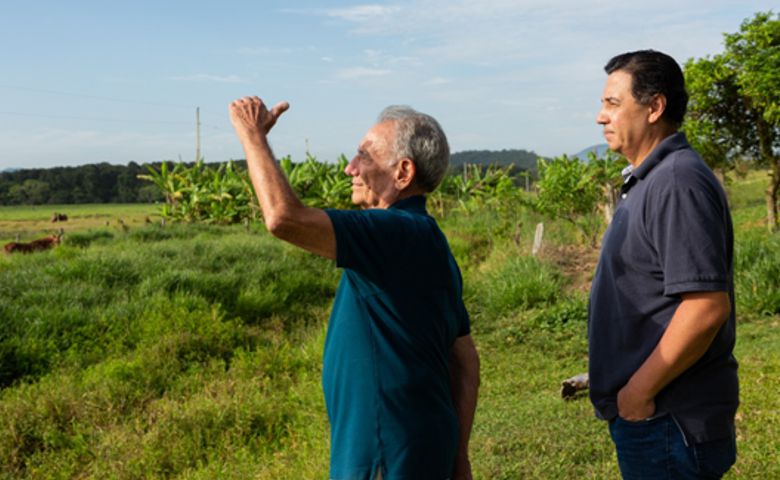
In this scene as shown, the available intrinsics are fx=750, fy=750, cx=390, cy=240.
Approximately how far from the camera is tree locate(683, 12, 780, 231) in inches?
512

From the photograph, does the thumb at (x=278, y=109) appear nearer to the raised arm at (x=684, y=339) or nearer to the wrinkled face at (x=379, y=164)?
the wrinkled face at (x=379, y=164)

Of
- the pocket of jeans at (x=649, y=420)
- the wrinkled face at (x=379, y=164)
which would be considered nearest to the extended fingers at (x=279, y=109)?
the wrinkled face at (x=379, y=164)

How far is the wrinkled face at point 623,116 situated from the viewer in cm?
218

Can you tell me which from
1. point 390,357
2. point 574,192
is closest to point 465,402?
point 390,357

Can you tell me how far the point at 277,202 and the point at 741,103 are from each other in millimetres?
15194

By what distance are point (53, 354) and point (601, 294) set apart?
7892mm

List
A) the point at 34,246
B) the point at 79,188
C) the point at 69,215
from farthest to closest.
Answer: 1. the point at 79,188
2. the point at 69,215
3. the point at 34,246

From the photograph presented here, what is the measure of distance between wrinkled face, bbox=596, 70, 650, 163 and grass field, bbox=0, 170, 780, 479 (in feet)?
7.96

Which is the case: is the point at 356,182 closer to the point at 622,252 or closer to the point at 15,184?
the point at 622,252

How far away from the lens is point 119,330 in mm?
9234

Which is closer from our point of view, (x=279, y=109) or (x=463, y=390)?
(x=279, y=109)

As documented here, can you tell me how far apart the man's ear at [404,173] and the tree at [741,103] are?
12.5 meters

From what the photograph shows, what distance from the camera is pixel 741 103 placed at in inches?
583

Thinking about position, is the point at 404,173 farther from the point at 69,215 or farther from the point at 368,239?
the point at 69,215
